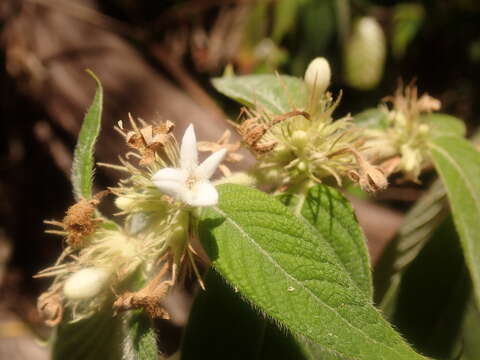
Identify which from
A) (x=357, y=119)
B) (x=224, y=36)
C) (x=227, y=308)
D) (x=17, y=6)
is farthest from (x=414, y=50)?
(x=227, y=308)

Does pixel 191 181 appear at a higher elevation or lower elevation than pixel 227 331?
higher

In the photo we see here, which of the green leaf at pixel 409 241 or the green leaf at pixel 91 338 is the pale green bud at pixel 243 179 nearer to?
the green leaf at pixel 91 338

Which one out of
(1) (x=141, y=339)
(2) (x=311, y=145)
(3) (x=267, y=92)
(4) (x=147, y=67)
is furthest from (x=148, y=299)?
(4) (x=147, y=67)

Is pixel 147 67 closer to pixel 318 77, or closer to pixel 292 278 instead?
pixel 318 77

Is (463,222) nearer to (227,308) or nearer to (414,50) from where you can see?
(227,308)

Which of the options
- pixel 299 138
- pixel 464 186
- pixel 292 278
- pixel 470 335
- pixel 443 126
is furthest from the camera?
pixel 443 126

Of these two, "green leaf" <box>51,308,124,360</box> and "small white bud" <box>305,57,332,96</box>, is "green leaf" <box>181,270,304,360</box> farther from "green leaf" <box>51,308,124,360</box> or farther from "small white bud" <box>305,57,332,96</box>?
"small white bud" <box>305,57,332,96</box>

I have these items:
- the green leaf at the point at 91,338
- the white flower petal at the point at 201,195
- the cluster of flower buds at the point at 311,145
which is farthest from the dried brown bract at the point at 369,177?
the green leaf at the point at 91,338

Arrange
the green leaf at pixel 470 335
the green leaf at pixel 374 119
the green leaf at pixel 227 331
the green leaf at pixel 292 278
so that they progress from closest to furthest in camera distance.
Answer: the green leaf at pixel 292 278, the green leaf at pixel 227 331, the green leaf at pixel 470 335, the green leaf at pixel 374 119
